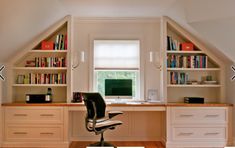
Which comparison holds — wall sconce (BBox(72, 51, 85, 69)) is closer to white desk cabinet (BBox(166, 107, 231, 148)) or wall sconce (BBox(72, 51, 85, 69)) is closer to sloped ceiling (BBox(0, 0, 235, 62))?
sloped ceiling (BBox(0, 0, 235, 62))

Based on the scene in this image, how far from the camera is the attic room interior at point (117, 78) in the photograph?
15.8 ft

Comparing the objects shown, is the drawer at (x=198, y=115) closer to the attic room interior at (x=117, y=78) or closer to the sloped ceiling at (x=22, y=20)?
the attic room interior at (x=117, y=78)

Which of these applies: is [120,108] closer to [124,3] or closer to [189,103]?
[189,103]

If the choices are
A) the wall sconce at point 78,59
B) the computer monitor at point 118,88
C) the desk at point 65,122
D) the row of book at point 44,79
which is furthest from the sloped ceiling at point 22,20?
the computer monitor at point 118,88

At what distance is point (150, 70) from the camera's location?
18.8 ft

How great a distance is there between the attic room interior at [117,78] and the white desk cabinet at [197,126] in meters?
0.02

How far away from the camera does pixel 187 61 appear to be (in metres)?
5.49

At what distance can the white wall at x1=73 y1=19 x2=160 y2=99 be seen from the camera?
5.70 meters

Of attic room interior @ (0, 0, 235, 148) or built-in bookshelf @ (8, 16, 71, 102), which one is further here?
built-in bookshelf @ (8, 16, 71, 102)

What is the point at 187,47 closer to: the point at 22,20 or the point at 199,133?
the point at 199,133

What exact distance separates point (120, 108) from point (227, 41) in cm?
212

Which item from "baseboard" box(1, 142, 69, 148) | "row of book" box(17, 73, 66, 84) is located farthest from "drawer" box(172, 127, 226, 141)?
"row of book" box(17, 73, 66, 84)

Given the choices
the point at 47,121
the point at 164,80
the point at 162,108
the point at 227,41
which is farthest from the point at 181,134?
the point at 47,121

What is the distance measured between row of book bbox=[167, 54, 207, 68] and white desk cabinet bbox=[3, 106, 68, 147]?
7.28ft
